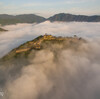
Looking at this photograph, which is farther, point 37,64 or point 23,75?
point 37,64

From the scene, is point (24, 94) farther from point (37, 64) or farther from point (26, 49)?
point (26, 49)

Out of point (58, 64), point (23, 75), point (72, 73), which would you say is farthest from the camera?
point (58, 64)

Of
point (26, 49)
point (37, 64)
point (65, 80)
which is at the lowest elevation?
point (65, 80)

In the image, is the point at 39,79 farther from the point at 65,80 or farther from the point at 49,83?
the point at 65,80

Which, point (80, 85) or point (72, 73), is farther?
point (72, 73)

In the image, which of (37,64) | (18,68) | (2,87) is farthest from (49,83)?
(2,87)

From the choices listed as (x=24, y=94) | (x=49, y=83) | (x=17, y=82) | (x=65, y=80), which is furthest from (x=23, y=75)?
(x=65, y=80)

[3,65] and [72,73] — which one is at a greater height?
[3,65]

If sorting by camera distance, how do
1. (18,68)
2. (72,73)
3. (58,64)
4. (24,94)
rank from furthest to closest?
(58,64) < (72,73) < (18,68) < (24,94)

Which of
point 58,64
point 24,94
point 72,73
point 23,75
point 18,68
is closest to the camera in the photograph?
point 24,94
